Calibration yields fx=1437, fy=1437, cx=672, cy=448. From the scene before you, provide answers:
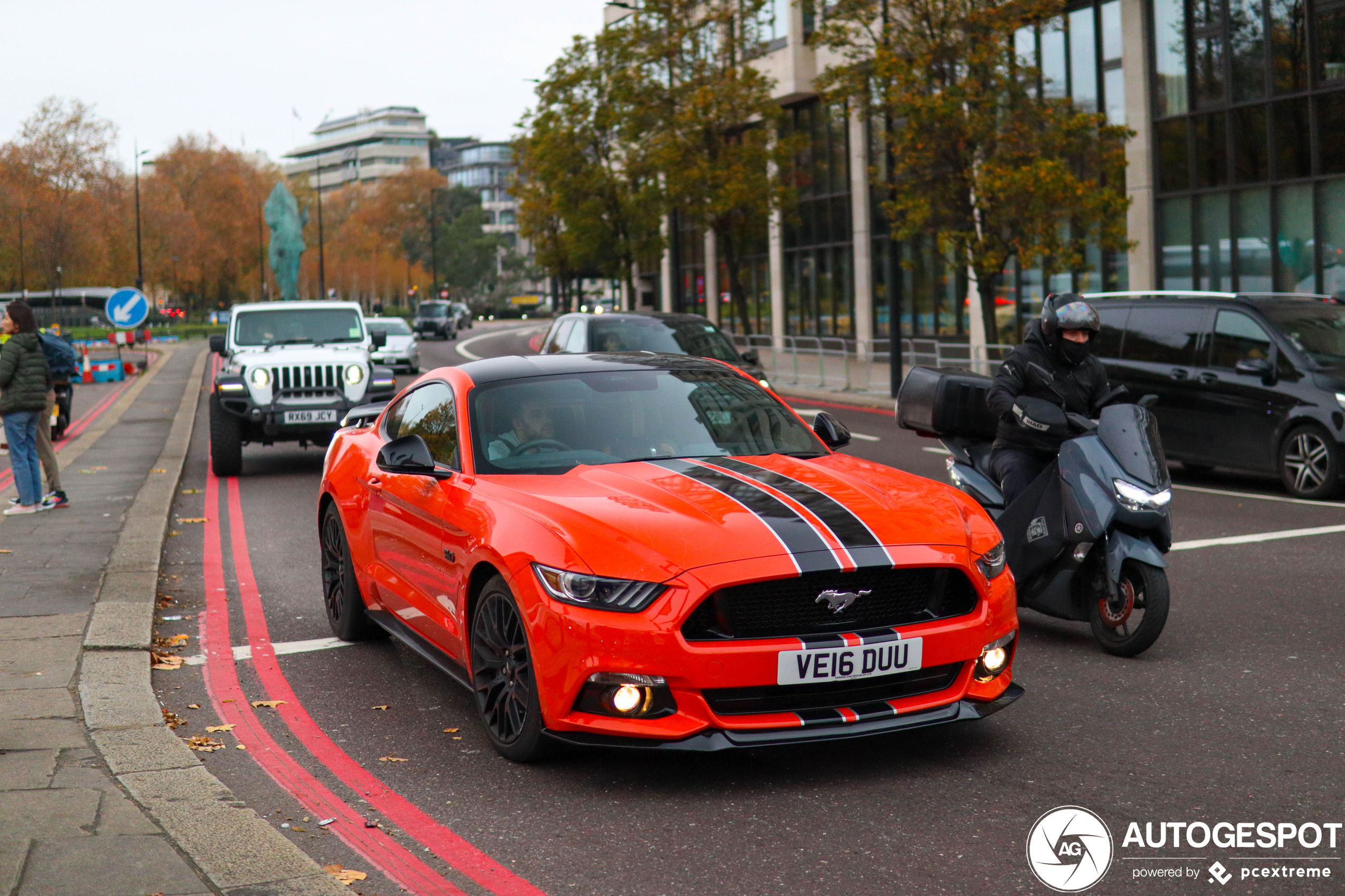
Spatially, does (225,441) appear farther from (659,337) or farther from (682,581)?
(682,581)

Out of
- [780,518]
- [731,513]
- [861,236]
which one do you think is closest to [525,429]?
[731,513]

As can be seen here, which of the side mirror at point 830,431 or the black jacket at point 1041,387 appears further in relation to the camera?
the black jacket at point 1041,387

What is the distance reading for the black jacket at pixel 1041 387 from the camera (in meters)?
7.30

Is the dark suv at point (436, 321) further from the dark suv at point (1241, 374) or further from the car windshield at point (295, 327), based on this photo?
the dark suv at point (1241, 374)

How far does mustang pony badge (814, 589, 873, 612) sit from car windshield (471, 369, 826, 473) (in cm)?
137

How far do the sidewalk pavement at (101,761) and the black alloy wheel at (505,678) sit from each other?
1.00 meters

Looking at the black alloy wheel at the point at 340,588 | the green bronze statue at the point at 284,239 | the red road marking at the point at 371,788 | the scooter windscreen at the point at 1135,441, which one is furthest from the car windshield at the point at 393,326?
the green bronze statue at the point at 284,239

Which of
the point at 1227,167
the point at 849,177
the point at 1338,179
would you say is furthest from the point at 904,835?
the point at 849,177

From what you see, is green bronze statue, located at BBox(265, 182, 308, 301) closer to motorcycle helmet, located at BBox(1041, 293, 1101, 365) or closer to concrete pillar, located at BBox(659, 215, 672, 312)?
concrete pillar, located at BBox(659, 215, 672, 312)

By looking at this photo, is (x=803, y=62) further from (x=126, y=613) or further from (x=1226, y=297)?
(x=126, y=613)

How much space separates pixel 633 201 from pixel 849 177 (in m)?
6.45

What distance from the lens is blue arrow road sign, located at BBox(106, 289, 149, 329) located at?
31.8 metres

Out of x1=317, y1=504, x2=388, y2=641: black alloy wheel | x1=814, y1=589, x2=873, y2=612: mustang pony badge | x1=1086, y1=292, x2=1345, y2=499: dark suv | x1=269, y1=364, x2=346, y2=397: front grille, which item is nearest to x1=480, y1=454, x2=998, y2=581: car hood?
x1=814, y1=589, x2=873, y2=612: mustang pony badge

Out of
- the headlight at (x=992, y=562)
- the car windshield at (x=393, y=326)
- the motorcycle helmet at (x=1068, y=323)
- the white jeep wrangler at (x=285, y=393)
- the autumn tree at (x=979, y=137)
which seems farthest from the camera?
the car windshield at (x=393, y=326)
